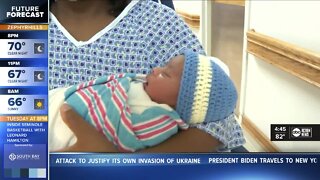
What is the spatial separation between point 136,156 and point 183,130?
0.13m

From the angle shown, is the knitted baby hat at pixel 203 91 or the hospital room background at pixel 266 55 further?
the hospital room background at pixel 266 55

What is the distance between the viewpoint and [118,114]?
2.94 feet

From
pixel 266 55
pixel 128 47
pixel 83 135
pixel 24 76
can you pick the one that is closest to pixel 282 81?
pixel 266 55

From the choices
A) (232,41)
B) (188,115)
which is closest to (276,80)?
(232,41)

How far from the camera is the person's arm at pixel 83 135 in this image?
911 millimetres

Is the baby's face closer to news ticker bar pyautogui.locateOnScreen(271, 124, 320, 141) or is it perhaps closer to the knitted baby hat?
the knitted baby hat

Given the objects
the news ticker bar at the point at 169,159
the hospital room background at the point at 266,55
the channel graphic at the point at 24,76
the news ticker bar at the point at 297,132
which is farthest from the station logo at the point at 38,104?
the news ticker bar at the point at 297,132

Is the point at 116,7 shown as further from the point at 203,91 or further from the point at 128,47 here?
the point at 203,91

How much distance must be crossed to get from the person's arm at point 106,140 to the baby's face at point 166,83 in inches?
3.7

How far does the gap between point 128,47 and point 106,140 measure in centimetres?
22

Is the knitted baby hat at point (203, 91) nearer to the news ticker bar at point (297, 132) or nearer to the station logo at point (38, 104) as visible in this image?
the news ticker bar at point (297, 132)

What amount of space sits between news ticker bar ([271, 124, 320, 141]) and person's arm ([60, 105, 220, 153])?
158mm

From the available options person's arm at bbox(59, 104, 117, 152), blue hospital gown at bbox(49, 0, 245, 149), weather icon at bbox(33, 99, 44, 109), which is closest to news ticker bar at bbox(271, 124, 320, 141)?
blue hospital gown at bbox(49, 0, 245, 149)

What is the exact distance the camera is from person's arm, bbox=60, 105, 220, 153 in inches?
36.0
